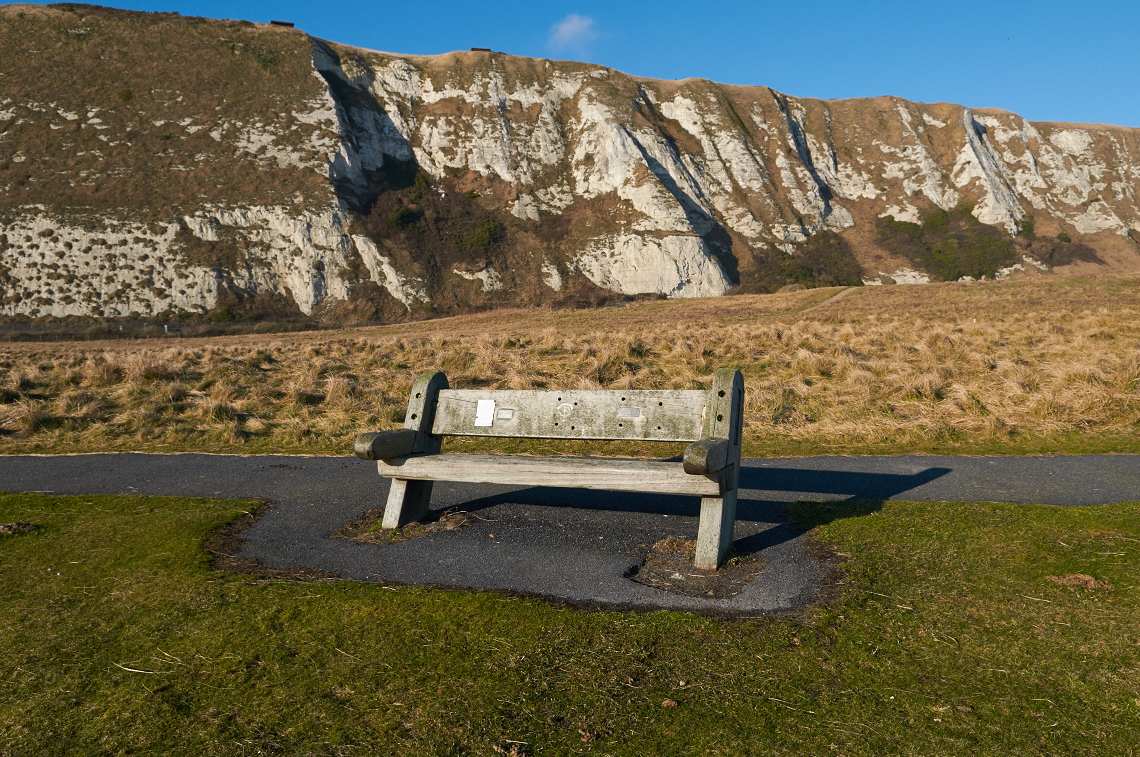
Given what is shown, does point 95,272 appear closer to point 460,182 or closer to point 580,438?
point 460,182

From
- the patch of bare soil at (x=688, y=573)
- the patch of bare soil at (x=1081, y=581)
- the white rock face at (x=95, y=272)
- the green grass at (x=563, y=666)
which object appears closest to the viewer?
the green grass at (x=563, y=666)

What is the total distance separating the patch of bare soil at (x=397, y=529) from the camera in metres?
5.64

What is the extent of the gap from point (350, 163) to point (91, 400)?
186 ft

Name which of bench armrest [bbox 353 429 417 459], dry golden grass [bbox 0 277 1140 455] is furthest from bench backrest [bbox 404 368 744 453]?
dry golden grass [bbox 0 277 1140 455]

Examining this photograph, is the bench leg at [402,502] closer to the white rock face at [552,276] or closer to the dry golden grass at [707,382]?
the dry golden grass at [707,382]

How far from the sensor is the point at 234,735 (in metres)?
2.80

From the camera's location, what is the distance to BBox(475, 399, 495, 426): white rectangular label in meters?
5.79

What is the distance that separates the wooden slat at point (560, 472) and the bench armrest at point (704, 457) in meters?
0.23

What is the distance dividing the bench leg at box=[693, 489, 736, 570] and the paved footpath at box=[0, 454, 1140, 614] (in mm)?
331

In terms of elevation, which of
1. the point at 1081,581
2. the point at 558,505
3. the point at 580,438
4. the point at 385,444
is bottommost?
the point at 558,505

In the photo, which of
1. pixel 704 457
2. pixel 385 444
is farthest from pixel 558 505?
pixel 704 457

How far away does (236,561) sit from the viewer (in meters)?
5.01

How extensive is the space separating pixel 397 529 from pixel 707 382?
27.6ft

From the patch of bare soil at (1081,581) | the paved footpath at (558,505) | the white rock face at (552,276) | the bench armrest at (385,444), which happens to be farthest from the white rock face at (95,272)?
the patch of bare soil at (1081,581)
